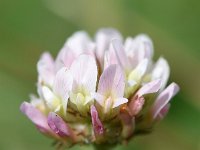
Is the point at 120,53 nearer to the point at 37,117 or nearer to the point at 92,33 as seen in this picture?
the point at 37,117

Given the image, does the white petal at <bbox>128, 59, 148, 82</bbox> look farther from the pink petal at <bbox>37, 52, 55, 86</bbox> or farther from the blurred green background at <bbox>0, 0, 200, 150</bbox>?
the blurred green background at <bbox>0, 0, 200, 150</bbox>

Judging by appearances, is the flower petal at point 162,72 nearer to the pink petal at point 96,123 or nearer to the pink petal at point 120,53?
the pink petal at point 120,53

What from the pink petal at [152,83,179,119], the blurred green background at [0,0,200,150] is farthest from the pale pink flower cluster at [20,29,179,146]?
the blurred green background at [0,0,200,150]

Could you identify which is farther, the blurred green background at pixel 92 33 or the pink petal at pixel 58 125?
the blurred green background at pixel 92 33

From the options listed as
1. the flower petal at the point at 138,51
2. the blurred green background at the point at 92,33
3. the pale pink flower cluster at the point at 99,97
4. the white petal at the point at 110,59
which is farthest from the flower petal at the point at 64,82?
the blurred green background at the point at 92,33

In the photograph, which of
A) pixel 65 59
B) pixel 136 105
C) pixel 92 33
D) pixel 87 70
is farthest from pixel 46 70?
pixel 92 33

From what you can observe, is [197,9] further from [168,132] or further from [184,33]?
[168,132]

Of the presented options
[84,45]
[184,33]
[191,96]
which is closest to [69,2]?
[184,33]
